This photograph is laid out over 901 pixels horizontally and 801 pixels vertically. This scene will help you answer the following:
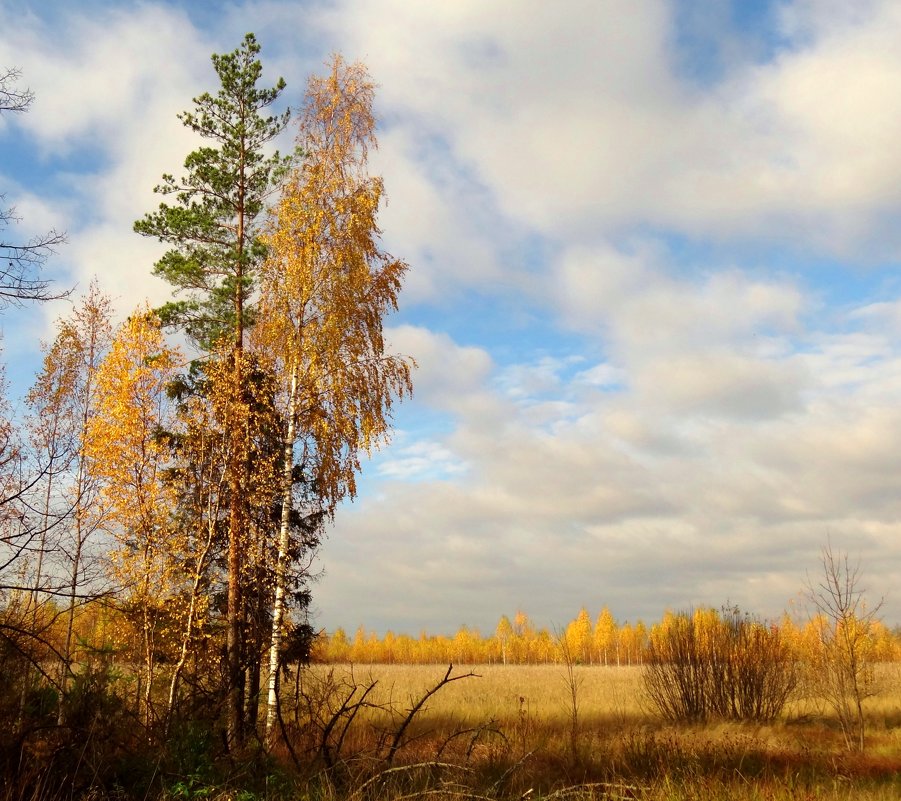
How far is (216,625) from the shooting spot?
1584 cm

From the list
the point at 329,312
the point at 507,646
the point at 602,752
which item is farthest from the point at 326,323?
the point at 507,646

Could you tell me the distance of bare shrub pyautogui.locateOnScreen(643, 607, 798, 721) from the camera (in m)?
Answer: 17.4

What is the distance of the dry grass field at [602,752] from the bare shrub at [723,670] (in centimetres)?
74

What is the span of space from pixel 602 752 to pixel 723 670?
250 inches

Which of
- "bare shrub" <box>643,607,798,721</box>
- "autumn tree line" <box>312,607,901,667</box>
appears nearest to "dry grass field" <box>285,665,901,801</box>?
"bare shrub" <box>643,607,798,721</box>

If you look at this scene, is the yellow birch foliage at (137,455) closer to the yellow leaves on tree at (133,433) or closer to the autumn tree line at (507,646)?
the yellow leaves on tree at (133,433)

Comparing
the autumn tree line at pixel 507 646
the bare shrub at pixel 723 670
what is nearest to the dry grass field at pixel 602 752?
the bare shrub at pixel 723 670

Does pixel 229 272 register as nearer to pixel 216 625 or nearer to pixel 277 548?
pixel 277 548

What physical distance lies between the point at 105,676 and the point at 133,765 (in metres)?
0.93

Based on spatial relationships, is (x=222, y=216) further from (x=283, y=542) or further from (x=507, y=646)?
(x=507, y=646)

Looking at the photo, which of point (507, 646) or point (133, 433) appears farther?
point (507, 646)

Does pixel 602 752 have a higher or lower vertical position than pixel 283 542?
lower

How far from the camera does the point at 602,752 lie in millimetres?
12422

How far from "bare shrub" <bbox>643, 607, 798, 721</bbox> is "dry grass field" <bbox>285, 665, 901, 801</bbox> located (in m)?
0.74
